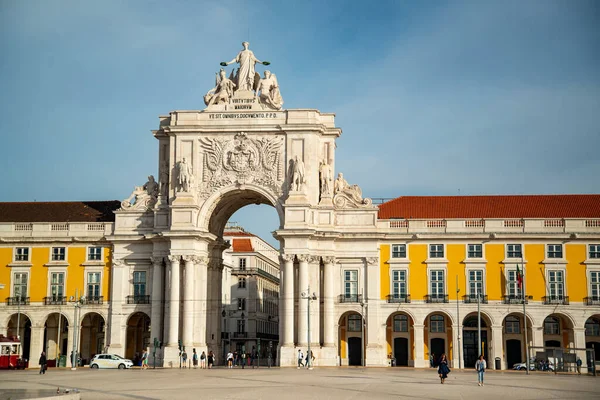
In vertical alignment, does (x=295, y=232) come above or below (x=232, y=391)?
above

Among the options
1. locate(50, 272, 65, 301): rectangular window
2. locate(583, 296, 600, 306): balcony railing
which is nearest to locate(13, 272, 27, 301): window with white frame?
locate(50, 272, 65, 301): rectangular window

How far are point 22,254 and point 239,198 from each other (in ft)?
61.4

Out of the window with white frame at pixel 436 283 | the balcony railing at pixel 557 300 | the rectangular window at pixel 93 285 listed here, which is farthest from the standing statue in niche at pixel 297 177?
the balcony railing at pixel 557 300

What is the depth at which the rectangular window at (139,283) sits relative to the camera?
2783 inches

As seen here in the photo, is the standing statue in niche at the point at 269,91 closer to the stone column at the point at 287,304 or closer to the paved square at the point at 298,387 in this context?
the stone column at the point at 287,304

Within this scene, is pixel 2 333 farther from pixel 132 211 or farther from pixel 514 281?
pixel 514 281

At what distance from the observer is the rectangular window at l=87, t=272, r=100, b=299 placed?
71.3m

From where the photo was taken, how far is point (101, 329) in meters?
75.9

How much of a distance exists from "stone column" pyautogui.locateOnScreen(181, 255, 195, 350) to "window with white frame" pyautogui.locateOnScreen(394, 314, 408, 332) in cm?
1641

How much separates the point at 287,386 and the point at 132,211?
3417 cm

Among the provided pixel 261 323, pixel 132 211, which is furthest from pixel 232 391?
pixel 261 323

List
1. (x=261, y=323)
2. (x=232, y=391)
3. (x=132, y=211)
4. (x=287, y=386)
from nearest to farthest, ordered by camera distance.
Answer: (x=232, y=391) < (x=287, y=386) < (x=132, y=211) < (x=261, y=323)

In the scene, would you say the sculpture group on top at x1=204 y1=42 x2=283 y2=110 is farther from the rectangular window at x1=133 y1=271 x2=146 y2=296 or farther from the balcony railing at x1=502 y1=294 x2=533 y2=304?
the balcony railing at x1=502 y1=294 x2=533 y2=304

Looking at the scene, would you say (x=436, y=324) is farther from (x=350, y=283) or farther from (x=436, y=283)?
(x=350, y=283)
